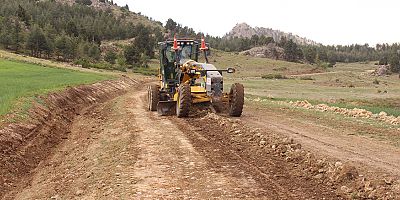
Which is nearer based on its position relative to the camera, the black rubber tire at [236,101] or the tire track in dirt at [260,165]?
the tire track in dirt at [260,165]

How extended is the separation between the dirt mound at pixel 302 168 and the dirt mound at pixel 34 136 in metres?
5.90

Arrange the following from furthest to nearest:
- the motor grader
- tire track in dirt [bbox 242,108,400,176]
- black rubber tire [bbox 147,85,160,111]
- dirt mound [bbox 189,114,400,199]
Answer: black rubber tire [bbox 147,85,160,111], the motor grader, tire track in dirt [bbox 242,108,400,176], dirt mound [bbox 189,114,400,199]

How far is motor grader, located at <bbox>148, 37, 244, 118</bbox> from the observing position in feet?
60.8

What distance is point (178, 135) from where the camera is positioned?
47.4 feet

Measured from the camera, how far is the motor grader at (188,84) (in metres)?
18.5

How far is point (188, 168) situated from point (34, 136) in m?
7.91

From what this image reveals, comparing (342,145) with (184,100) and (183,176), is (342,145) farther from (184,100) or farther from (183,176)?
(184,100)

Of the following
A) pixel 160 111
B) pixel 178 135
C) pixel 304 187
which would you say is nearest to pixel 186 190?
pixel 304 187

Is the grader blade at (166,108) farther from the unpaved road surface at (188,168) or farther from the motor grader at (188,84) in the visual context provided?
the unpaved road surface at (188,168)

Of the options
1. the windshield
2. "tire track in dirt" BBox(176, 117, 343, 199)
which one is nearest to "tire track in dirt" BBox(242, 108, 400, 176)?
"tire track in dirt" BBox(176, 117, 343, 199)

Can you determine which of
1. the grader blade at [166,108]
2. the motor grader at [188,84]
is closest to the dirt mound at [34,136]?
the grader blade at [166,108]

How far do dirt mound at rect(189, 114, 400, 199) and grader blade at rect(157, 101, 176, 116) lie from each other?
606cm

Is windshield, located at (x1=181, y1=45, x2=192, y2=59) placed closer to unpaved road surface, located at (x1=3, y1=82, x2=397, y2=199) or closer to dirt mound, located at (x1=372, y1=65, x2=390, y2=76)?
unpaved road surface, located at (x1=3, y1=82, x2=397, y2=199)

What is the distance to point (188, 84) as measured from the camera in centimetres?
1923
